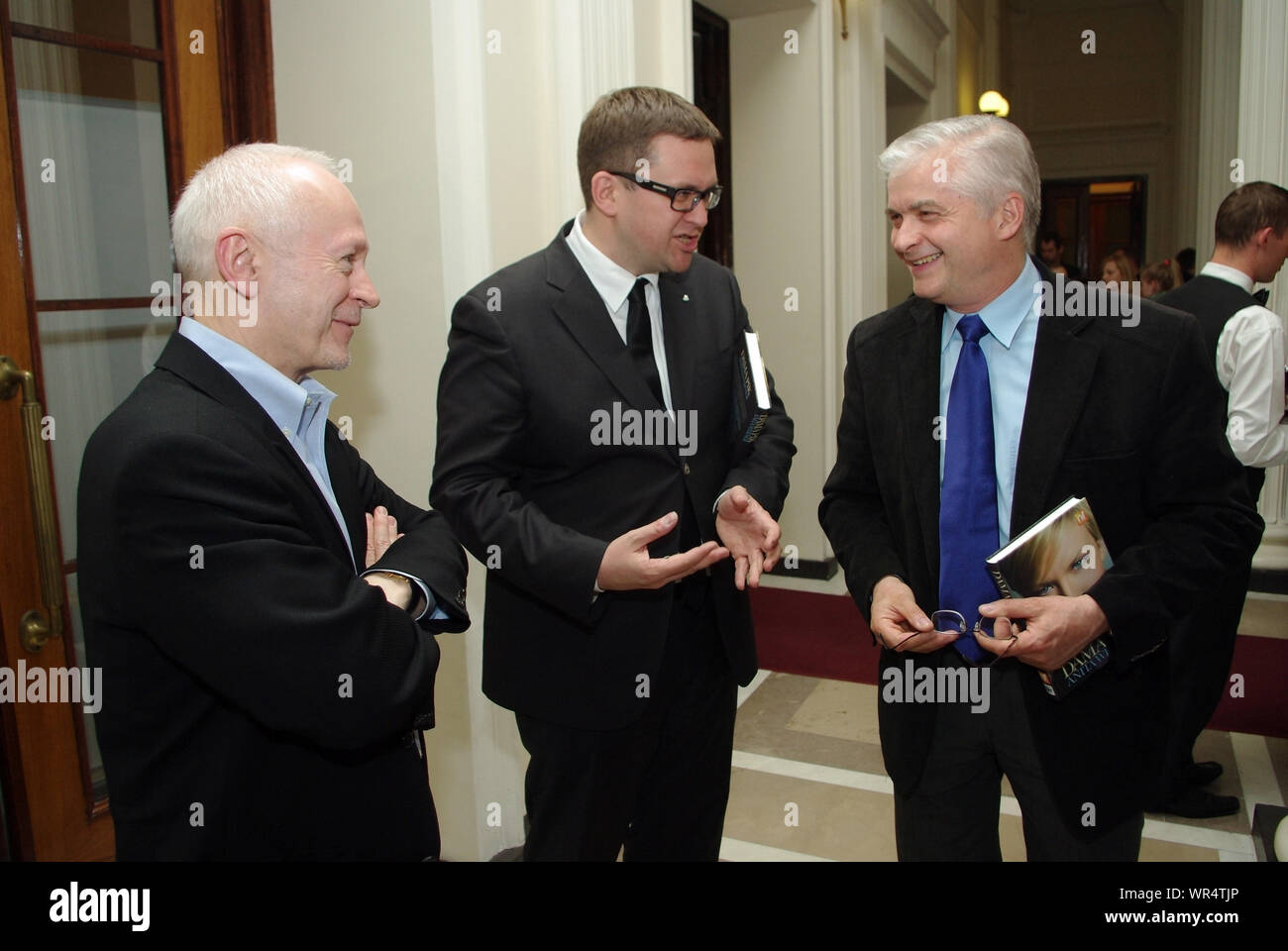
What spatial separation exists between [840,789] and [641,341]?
213 centimetres

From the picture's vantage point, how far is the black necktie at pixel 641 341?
2102mm

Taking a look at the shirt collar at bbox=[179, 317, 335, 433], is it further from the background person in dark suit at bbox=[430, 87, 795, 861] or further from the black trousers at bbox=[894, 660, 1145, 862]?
the black trousers at bbox=[894, 660, 1145, 862]

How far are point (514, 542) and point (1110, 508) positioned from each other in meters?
1.08

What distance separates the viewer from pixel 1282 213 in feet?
11.2

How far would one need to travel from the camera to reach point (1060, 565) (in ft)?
5.41

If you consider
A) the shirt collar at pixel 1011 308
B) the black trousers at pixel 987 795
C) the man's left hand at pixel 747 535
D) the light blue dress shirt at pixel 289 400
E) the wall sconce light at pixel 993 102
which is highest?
the wall sconce light at pixel 993 102

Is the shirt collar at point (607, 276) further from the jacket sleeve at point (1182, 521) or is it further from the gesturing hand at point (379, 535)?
the jacket sleeve at point (1182, 521)

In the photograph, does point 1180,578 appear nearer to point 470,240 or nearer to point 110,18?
point 470,240

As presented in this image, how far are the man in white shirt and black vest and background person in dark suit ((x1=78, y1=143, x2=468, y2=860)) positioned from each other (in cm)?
281

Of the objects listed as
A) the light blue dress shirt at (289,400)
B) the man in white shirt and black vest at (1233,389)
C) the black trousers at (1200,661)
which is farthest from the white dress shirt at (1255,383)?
the light blue dress shirt at (289,400)

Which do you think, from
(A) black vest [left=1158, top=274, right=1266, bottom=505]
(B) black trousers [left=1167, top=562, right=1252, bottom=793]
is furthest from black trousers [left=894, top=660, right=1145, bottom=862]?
(A) black vest [left=1158, top=274, right=1266, bottom=505]

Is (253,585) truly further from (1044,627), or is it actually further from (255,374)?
(1044,627)

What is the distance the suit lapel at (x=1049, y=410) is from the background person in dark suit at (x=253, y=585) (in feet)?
3.26

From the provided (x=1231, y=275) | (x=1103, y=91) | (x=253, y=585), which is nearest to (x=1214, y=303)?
Answer: (x=1231, y=275)
